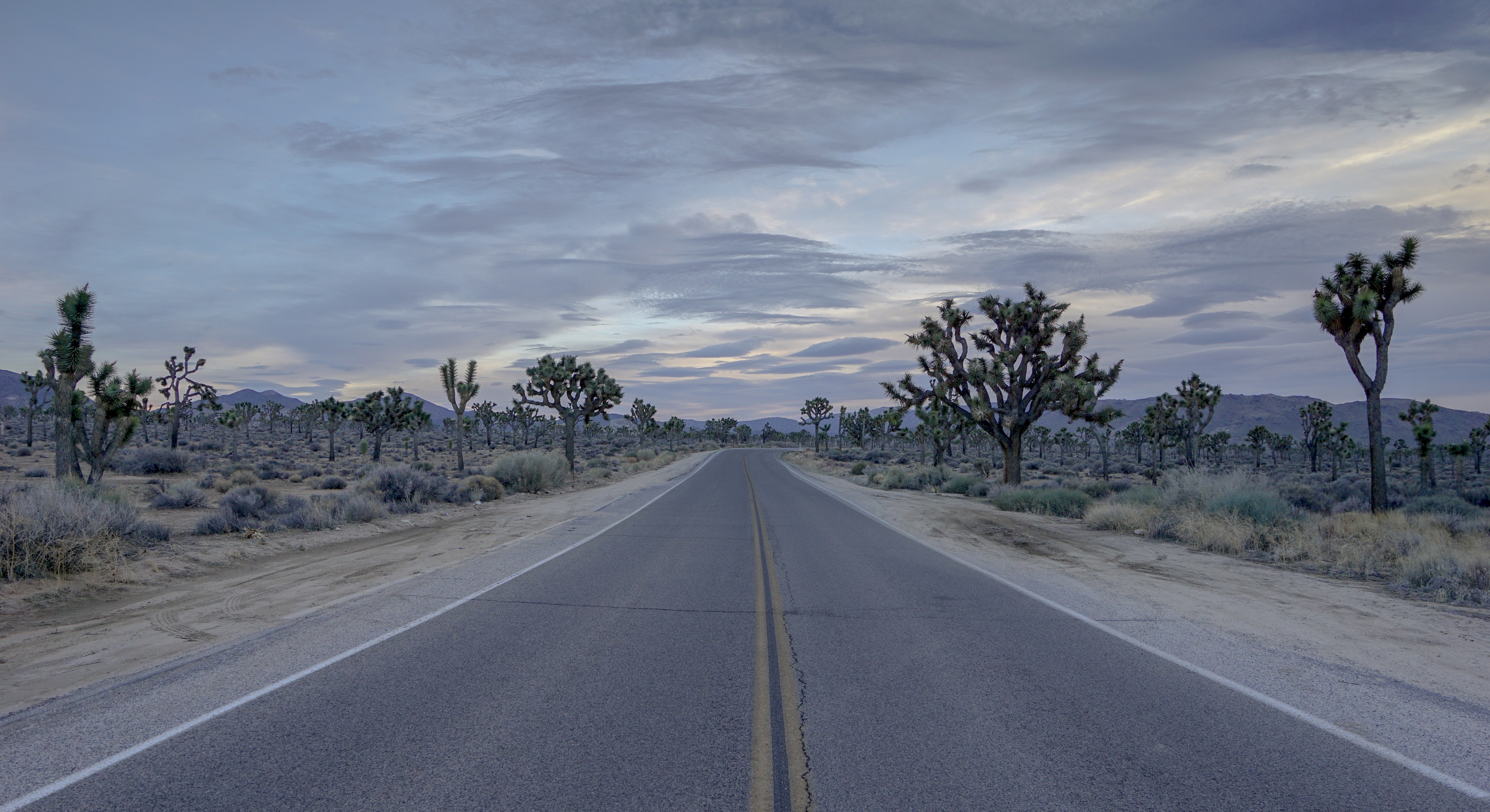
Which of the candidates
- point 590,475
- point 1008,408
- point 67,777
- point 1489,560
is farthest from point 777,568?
point 590,475

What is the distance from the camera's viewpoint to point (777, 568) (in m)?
12.0

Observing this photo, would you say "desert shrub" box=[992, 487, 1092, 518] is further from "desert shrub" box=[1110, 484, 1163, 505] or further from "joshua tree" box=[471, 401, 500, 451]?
"joshua tree" box=[471, 401, 500, 451]

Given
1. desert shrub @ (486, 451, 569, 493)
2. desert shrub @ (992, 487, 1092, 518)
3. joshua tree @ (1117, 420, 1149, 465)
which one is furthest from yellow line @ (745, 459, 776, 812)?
joshua tree @ (1117, 420, 1149, 465)

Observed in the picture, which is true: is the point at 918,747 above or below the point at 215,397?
below

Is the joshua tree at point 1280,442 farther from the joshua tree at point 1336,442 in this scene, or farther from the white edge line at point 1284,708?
the white edge line at point 1284,708

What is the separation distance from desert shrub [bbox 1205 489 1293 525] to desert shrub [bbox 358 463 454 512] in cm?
1979

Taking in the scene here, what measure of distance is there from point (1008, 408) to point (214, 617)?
2662 cm

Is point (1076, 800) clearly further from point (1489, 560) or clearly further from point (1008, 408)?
point (1008, 408)

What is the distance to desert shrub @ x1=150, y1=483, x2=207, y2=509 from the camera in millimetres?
20828

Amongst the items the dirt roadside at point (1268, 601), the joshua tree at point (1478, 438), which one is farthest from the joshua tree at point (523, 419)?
A: the dirt roadside at point (1268, 601)

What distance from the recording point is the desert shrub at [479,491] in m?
25.1

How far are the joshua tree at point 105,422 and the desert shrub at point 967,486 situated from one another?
2663 centimetres

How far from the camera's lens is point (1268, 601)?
980 cm

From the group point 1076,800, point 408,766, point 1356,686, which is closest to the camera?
point 1076,800
